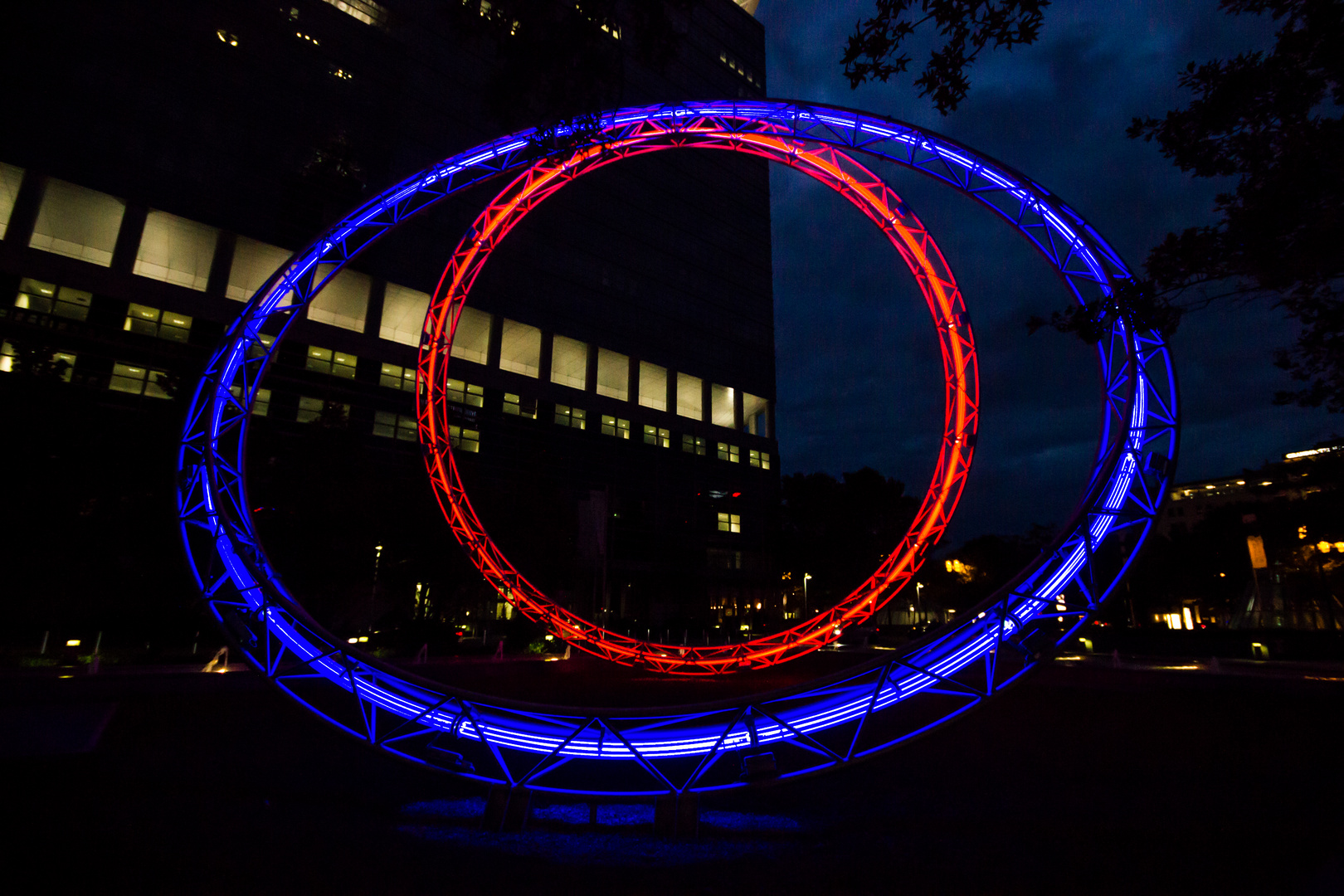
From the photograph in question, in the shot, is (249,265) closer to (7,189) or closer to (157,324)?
(157,324)

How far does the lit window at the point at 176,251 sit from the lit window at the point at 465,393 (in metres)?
18.2

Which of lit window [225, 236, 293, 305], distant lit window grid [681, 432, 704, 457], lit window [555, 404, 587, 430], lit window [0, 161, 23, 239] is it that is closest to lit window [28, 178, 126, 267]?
lit window [0, 161, 23, 239]

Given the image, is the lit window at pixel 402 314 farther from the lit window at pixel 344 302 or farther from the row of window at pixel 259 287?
the lit window at pixel 344 302

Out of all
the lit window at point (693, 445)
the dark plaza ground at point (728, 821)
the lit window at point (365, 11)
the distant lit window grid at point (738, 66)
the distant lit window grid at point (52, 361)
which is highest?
the distant lit window grid at point (738, 66)

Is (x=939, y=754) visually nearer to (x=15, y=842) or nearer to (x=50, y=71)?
(x=15, y=842)

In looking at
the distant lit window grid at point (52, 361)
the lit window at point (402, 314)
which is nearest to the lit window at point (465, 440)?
the lit window at point (402, 314)

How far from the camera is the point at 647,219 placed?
74.9 m

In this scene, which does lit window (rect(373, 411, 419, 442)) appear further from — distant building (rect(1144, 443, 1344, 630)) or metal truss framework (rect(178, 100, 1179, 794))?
distant building (rect(1144, 443, 1344, 630))

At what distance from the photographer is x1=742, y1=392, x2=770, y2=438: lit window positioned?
260 feet

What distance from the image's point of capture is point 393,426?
54.5 m

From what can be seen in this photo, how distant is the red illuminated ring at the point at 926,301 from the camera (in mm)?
16922

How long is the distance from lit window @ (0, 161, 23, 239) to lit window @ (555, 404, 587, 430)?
1509 inches

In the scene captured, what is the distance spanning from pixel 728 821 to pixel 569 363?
60918 mm

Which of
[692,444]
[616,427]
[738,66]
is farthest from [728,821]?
[738,66]
